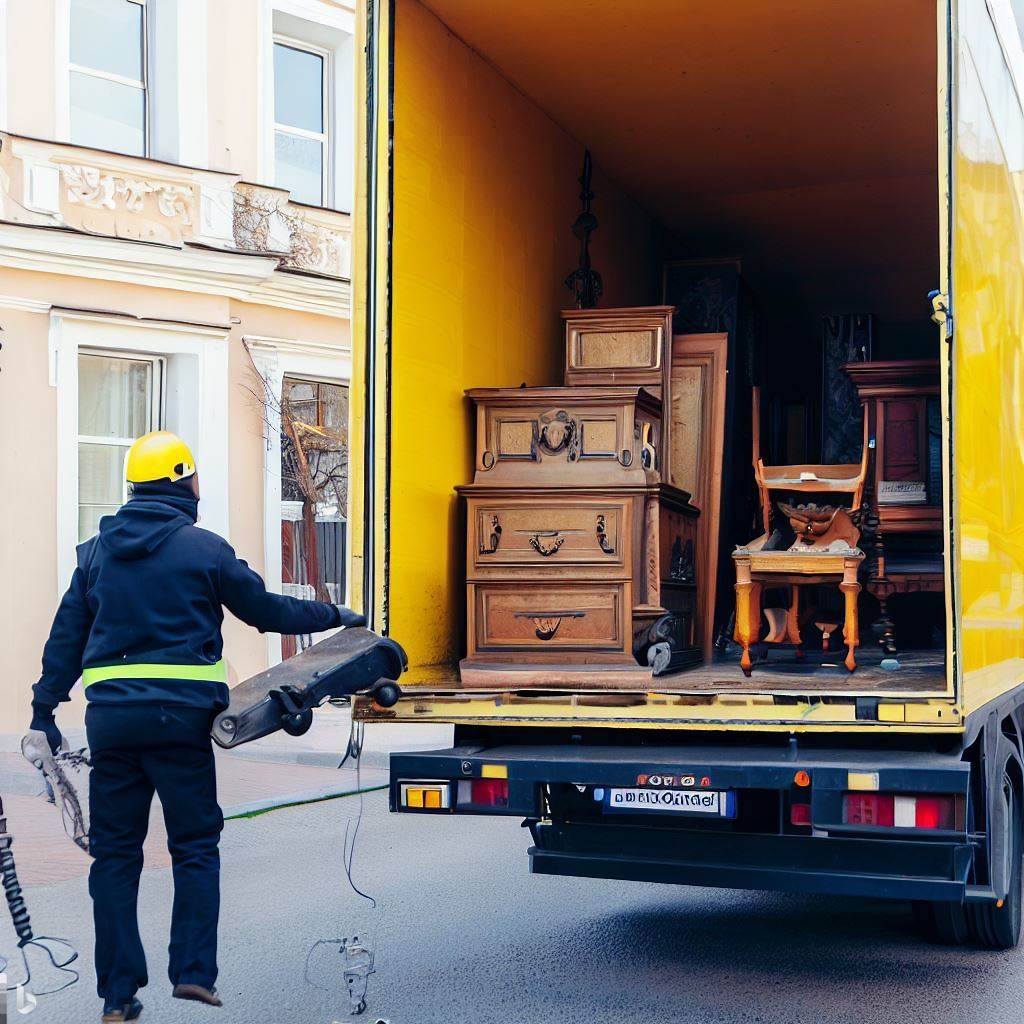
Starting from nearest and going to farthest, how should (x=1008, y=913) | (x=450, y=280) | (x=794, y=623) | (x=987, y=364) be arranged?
1. (x=987, y=364)
2. (x=1008, y=913)
3. (x=450, y=280)
4. (x=794, y=623)

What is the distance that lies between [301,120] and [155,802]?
835 centimetres

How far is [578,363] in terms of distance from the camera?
7.34m

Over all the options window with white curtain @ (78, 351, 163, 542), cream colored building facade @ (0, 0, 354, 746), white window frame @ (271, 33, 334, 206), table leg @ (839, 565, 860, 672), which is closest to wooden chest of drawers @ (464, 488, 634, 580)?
table leg @ (839, 565, 860, 672)

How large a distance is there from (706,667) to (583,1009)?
7.03ft

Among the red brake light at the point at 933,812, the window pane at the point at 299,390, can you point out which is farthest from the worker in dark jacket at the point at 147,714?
the window pane at the point at 299,390

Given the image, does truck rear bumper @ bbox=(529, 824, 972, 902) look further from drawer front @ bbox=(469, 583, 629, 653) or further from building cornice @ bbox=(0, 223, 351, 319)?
building cornice @ bbox=(0, 223, 351, 319)

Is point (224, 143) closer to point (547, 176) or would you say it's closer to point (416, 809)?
point (547, 176)

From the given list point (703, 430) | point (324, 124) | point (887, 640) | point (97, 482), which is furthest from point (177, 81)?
point (887, 640)

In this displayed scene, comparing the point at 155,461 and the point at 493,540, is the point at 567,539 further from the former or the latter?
the point at 155,461

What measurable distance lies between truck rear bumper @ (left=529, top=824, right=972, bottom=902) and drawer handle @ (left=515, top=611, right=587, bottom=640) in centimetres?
94

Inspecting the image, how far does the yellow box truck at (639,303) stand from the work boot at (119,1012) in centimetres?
109

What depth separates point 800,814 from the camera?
15.9ft

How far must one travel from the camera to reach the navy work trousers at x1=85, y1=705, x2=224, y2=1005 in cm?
468

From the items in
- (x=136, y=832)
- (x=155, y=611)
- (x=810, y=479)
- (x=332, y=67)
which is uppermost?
(x=332, y=67)
